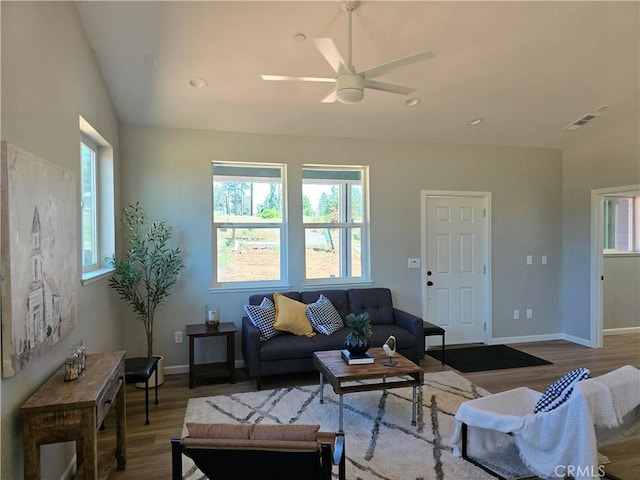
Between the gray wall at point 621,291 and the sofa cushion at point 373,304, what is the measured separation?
12.0 feet

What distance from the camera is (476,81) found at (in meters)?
3.88

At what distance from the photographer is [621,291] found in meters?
6.00

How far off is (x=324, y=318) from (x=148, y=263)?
1.97 meters

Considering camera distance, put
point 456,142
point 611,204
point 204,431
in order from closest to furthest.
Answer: point 204,431, point 456,142, point 611,204

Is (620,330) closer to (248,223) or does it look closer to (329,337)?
(329,337)

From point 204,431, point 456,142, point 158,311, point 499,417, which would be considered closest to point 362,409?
point 499,417

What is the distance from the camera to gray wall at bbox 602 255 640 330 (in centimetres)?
596

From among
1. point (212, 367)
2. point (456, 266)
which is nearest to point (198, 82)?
point (212, 367)

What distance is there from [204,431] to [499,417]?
65.0 inches

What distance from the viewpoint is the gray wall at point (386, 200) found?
14.2 feet

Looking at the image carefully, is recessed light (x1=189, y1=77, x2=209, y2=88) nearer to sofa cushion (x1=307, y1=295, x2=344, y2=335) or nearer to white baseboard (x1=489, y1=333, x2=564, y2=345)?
sofa cushion (x1=307, y1=295, x2=344, y2=335)

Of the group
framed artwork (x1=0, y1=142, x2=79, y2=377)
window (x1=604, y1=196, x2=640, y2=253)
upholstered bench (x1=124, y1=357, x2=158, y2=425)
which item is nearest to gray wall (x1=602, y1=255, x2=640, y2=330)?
window (x1=604, y1=196, x2=640, y2=253)

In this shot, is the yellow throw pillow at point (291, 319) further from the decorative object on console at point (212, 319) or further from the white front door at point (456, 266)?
the white front door at point (456, 266)

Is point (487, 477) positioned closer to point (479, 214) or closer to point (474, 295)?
point (474, 295)
